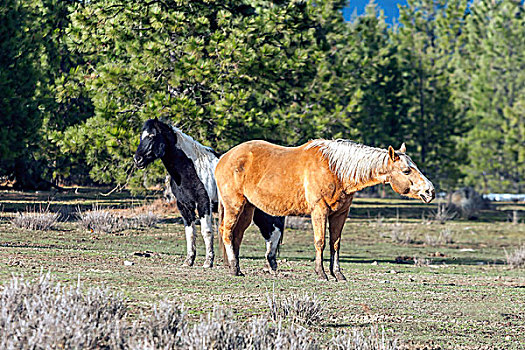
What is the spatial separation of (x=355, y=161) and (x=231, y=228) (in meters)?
2.31

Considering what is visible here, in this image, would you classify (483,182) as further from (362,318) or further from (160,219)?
(362,318)

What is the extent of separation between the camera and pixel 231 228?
37.7 ft

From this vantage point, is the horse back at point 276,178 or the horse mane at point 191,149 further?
the horse mane at point 191,149

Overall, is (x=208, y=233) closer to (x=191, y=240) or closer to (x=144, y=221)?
(x=191, y=240)

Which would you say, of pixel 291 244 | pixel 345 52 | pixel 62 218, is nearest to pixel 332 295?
pixel 291 244

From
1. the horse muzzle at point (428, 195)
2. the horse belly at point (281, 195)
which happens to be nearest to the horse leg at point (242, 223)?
the horse belly at point (281, 195)

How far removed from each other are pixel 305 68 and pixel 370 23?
24938 millimetres

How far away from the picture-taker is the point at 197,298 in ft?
29.4

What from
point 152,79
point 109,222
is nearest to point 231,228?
point 109,222

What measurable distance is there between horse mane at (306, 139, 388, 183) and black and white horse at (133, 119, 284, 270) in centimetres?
262

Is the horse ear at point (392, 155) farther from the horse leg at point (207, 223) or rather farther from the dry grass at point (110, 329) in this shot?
the horse leg at point (207, 223)

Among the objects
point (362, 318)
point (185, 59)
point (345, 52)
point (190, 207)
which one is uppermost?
point (345, 52)

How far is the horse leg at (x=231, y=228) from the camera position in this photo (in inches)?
448

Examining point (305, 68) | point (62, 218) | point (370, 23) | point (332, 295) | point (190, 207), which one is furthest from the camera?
point (370, 23)
